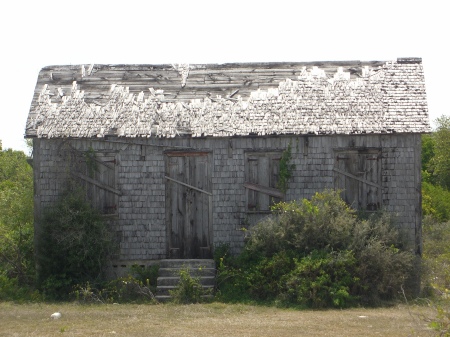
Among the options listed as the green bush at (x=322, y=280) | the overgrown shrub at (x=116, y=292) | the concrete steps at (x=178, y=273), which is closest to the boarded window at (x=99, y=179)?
the overgrown shrub at (x=116, y=292)

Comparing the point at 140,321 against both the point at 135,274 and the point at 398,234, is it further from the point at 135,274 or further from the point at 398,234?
the point at 398,234

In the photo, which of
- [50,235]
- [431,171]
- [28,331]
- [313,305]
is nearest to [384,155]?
[313,305]

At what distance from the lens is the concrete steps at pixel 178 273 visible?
53.6 feet

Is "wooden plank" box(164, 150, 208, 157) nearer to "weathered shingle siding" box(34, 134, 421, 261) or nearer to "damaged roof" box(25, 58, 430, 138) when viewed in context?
"weathered shingle siding" box(34, 134, 421, 261)

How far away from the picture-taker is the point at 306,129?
17.4m

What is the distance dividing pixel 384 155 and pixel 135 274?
6.86 m

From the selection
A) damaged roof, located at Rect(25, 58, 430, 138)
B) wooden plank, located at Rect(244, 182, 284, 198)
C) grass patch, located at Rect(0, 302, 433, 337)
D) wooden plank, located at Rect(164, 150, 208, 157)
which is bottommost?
grass patch, located at Rect(0, 302, 433, 337)

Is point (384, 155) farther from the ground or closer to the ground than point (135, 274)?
farther from the ground

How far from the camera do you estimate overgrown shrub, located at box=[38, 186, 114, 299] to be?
1697cm

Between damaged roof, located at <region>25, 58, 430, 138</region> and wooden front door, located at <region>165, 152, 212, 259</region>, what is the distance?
2.59 ft

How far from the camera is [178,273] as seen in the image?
16500 mm

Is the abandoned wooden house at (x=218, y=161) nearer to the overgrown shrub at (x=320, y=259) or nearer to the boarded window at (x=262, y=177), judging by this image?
the boarded window at (x=262, y=177)

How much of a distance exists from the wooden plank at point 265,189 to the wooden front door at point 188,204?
3.35 feet

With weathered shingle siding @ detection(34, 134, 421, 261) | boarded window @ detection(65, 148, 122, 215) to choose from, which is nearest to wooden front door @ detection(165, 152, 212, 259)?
weathered shingle siding @ detection(34, 134, 421, 261)
